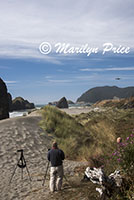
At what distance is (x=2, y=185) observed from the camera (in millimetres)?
8031

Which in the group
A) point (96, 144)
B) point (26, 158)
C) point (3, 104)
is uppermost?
point (3, 104)

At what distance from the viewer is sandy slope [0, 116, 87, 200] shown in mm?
7214

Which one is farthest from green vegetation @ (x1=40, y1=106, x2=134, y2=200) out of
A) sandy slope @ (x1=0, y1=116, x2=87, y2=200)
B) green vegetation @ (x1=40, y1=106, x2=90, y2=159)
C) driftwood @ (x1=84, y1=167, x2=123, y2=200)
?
sandy slope @ (x1=0, y1=116, x2=87, y2=200)

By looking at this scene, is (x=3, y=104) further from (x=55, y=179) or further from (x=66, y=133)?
(x=55, y=179)

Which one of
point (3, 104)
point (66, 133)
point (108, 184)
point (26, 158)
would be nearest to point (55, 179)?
point (108, 184)

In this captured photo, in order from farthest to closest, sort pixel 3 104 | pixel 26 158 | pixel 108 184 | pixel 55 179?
1. pixel 3 104
2. pixel 26 158
3. pixel 55 179
4. pixel 108 184

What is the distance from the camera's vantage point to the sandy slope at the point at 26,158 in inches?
284

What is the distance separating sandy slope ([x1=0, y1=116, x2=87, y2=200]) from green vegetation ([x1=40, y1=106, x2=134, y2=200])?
2.79 ft

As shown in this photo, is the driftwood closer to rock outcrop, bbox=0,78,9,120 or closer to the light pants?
the light pants

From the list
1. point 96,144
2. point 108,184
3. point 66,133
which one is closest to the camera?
point 108,184

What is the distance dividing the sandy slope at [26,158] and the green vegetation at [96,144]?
0.85 meters

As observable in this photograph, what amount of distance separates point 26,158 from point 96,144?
3.54 meters

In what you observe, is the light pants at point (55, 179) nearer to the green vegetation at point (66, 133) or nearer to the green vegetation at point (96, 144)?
the green vegetation at point (96, 144)

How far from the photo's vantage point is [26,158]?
1161 cm
